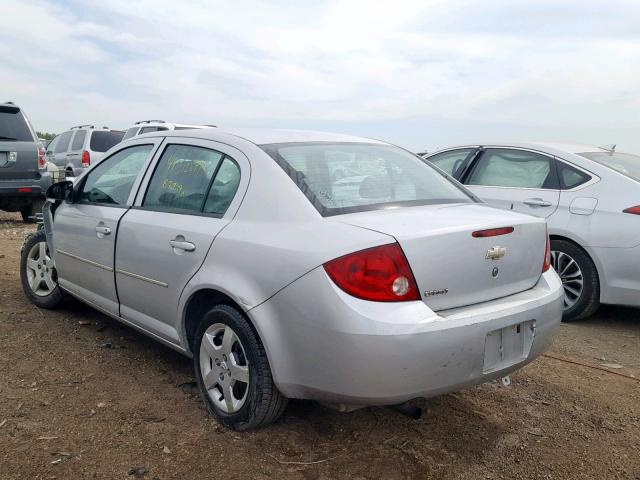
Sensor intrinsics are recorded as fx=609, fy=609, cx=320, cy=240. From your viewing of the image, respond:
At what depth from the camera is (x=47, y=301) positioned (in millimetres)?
4973

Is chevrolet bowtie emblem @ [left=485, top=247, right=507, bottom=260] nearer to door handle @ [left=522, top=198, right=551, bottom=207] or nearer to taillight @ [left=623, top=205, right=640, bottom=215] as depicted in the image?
taillight @ [left=623, top=205, right=640, bottom=215]

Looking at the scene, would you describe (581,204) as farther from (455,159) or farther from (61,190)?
(61,190)

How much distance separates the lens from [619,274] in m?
4.86

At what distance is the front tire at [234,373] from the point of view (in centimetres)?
284

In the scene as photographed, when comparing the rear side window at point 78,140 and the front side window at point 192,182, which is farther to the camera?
the rear side window at point 78,140

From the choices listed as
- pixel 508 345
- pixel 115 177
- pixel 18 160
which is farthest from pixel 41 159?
pixel 508 345

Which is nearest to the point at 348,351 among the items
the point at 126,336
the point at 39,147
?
the point at 126,336

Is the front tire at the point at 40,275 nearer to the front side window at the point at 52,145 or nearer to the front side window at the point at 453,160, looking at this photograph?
the front side window at the point at 453,160

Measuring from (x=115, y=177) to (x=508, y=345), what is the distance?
282cm

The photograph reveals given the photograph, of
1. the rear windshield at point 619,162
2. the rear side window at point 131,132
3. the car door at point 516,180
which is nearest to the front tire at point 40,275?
the car door at point 516,180

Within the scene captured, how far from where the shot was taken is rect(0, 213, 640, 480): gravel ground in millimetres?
2768

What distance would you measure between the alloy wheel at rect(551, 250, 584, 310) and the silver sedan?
2076 millimetres

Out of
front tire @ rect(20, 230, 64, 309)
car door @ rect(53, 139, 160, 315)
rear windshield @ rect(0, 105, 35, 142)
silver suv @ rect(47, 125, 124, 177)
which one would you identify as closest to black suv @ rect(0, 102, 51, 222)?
rear windshield @ rect(0, 105, 35, 142)

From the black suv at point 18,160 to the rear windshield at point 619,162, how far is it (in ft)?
25.7
